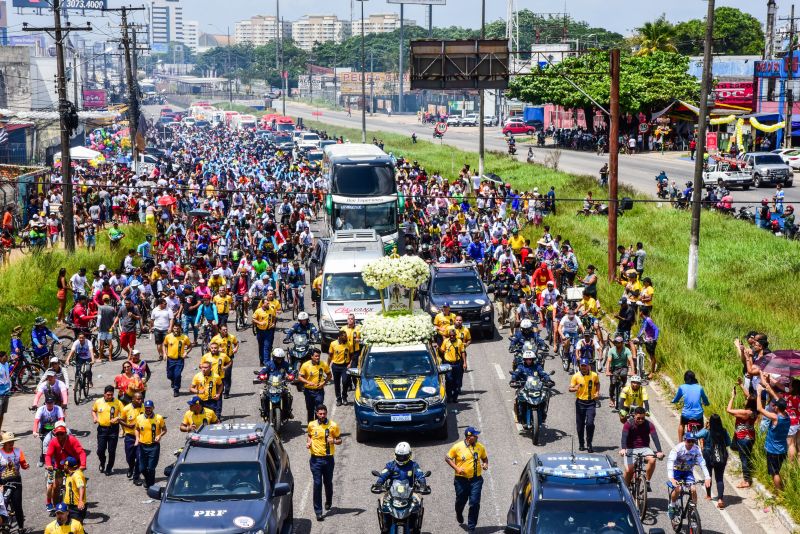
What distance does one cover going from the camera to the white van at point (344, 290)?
2756 centimetres

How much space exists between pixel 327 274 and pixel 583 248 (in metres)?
14.4

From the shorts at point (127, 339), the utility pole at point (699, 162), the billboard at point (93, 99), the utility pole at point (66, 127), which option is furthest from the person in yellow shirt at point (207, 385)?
the billboard at point (93, 99)

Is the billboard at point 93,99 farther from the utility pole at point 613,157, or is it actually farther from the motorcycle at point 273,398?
the motorcycle at point 273,398

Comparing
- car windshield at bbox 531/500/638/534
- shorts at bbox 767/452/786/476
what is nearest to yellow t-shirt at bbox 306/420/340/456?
car windshield at bbox 531/500/638/534

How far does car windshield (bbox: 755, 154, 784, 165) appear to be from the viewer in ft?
196

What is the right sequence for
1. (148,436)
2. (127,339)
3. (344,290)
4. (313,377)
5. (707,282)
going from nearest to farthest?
(148,436) → (313,377) → (127,339) → (344,290) → (707,282)

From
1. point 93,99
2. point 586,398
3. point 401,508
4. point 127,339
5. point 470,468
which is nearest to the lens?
point 401,508

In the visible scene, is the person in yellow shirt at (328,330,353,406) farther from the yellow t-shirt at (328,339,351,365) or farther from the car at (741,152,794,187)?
the car at (741,152,794,187)

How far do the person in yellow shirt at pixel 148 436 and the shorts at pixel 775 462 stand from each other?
31.4ft

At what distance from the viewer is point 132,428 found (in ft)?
59.5

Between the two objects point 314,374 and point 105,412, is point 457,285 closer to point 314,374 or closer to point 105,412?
point 314,374

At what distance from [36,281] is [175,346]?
12.4m

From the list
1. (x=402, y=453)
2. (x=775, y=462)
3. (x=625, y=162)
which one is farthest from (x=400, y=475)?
(x=625, y=162)

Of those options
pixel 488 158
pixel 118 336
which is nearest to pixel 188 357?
pixel 118 336
